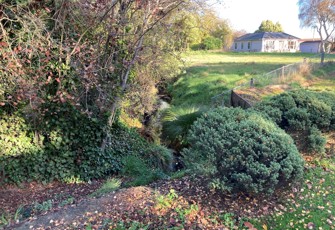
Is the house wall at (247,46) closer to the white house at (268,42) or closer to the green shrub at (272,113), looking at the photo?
the white house at (268,42)

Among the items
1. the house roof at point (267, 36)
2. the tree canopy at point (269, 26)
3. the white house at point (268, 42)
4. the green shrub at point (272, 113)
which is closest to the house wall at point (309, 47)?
the white house at point (268, 42)

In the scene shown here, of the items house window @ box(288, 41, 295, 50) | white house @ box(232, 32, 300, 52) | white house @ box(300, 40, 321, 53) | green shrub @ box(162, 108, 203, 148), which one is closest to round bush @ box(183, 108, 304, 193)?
green shrub @ box(162, 108, 203, 148)

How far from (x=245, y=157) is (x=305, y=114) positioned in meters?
2.38

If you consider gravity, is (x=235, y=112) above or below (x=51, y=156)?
above

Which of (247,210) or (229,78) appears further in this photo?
(229,78)

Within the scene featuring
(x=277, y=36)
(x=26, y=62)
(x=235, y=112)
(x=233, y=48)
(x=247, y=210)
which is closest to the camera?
(x=247, y=210)

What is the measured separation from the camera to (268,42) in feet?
172

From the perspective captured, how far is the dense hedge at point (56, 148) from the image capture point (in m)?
5.80

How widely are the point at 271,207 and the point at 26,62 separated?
15.8 feet

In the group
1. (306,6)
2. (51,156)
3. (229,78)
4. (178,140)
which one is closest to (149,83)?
(178,140)

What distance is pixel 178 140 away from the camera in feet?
27.7

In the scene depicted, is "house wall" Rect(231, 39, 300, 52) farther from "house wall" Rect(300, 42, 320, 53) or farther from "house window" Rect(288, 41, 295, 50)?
"house wall" Rect(300, 42, 320, 53)

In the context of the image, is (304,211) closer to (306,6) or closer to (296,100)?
(296,100)

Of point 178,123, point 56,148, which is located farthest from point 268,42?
point 56,148
